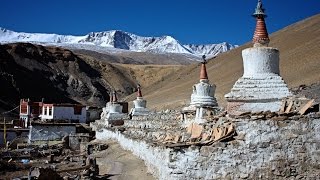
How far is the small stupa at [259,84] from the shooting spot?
13570mm

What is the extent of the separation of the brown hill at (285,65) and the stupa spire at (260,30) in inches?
1160

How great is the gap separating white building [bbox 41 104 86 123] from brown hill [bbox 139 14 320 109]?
12.4 meters

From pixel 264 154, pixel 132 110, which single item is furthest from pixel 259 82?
pixel 132 110

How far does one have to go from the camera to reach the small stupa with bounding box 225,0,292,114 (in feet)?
44.5

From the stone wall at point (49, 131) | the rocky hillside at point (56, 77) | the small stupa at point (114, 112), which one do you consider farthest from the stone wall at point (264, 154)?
the rocky hillside at point (56, 77)

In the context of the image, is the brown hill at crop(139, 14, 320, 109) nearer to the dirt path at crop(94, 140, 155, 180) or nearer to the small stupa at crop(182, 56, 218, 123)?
the dirt path at crop(94, 140, 155, 180)

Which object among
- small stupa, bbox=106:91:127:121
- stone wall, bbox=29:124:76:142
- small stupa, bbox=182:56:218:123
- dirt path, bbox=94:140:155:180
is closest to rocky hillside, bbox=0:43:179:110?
stone wall, bbox=29:124:76:142

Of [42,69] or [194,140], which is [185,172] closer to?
[194,140]

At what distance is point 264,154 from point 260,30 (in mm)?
5231

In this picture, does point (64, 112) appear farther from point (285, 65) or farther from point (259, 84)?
point (259, 84)

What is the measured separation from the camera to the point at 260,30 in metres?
14.6

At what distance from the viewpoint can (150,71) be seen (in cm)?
12388

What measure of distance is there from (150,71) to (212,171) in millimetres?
113292

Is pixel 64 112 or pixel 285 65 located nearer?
pixel 64 112
